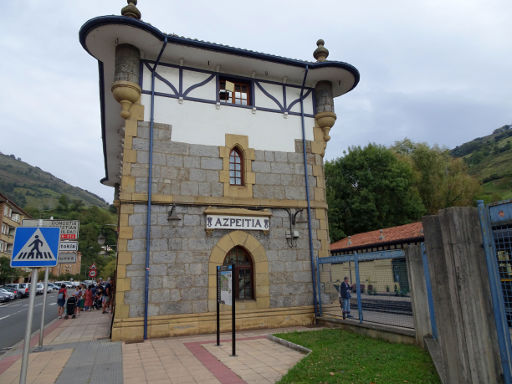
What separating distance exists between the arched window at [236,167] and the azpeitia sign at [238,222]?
4.09ft

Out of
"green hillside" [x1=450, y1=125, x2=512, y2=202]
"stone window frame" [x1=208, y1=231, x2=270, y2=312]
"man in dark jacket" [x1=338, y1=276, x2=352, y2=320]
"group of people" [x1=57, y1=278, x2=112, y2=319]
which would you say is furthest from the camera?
"green hillside" [x1=450, y1=125, x2=512, y2=202]

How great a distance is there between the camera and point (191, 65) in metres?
11.4

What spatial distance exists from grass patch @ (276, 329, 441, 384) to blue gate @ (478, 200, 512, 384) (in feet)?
6.87

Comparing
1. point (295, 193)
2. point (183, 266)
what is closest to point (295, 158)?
point (295, 193)

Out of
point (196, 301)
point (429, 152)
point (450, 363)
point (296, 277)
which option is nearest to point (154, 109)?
point (196, 301)

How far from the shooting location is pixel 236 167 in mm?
11578

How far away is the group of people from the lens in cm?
1606

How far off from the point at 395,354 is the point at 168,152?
305 inches

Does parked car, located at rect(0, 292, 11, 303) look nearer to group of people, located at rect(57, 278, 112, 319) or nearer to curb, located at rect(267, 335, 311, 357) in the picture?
group of people, located at rect(57, 278, 112, 319)

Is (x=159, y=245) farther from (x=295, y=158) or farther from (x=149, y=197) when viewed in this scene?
(x=295, y=158)

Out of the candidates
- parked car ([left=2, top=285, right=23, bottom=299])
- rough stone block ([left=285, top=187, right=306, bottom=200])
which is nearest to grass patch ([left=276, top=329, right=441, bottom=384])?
rough stone block ([left=285, top=187, right=306, bottom=200])

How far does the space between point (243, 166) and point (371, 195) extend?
761 inches

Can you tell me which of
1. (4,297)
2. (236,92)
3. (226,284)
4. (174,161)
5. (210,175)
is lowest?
(4,297)

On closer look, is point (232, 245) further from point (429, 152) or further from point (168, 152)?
point (429, 152)
